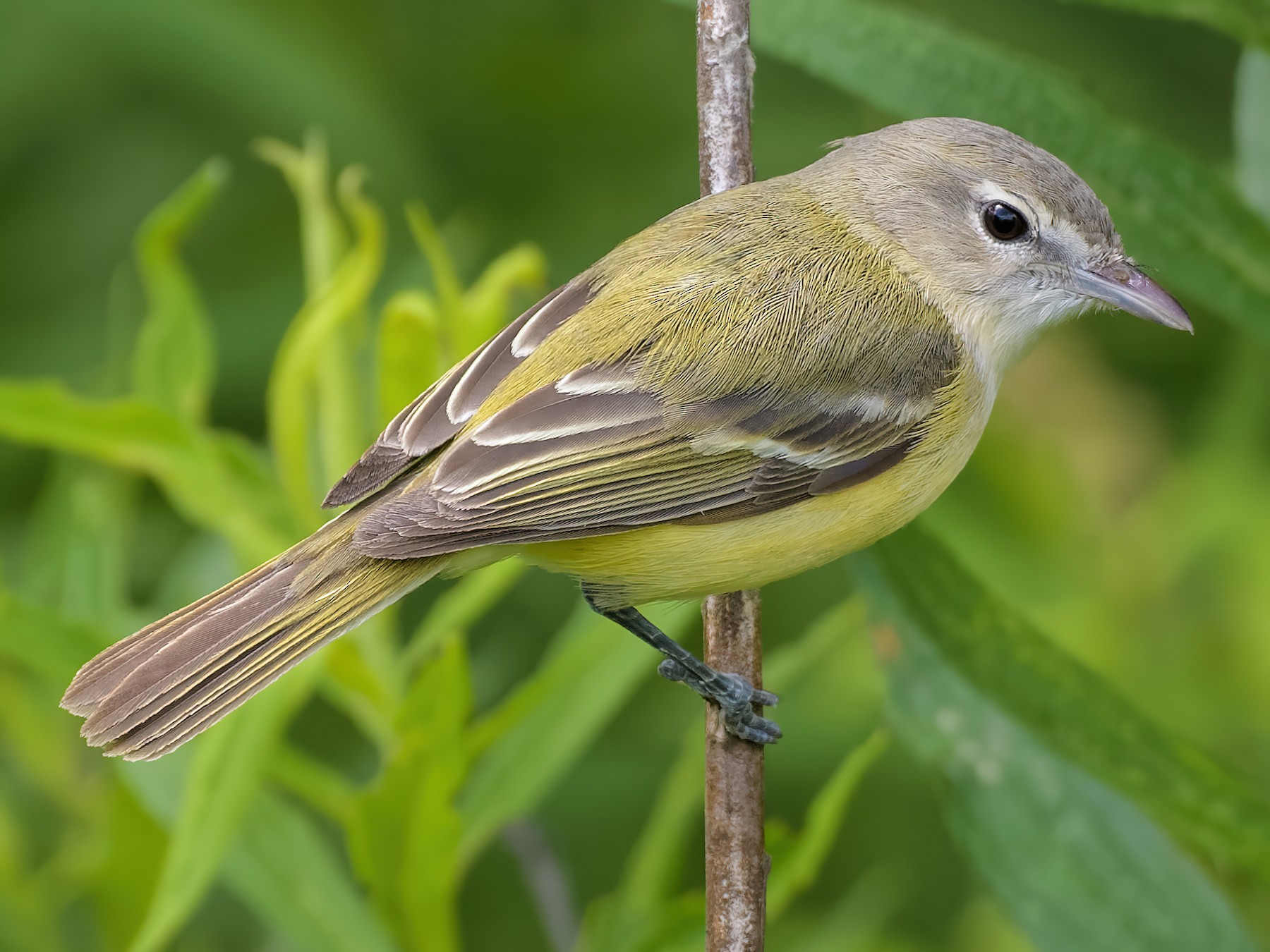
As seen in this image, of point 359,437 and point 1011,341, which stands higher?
point 359,437

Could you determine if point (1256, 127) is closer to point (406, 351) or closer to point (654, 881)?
point (406, 351)

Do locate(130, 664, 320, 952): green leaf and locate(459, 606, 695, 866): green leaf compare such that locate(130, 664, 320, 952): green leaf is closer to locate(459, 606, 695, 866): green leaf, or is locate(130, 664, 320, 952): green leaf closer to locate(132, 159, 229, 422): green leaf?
locate(459, 606, 695, 866): green leaf

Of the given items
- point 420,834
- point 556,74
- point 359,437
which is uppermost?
point 556,74

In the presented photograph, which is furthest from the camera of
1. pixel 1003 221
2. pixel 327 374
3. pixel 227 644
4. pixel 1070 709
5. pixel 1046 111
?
pixel 1003 221

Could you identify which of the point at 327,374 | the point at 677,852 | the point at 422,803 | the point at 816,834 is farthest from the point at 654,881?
the point at 327,374

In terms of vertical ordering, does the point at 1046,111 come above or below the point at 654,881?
above

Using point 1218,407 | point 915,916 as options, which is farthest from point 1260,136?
→ point 915,916

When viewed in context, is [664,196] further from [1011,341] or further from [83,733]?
[83,733]

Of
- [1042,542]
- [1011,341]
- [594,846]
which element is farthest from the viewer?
[594,846]
